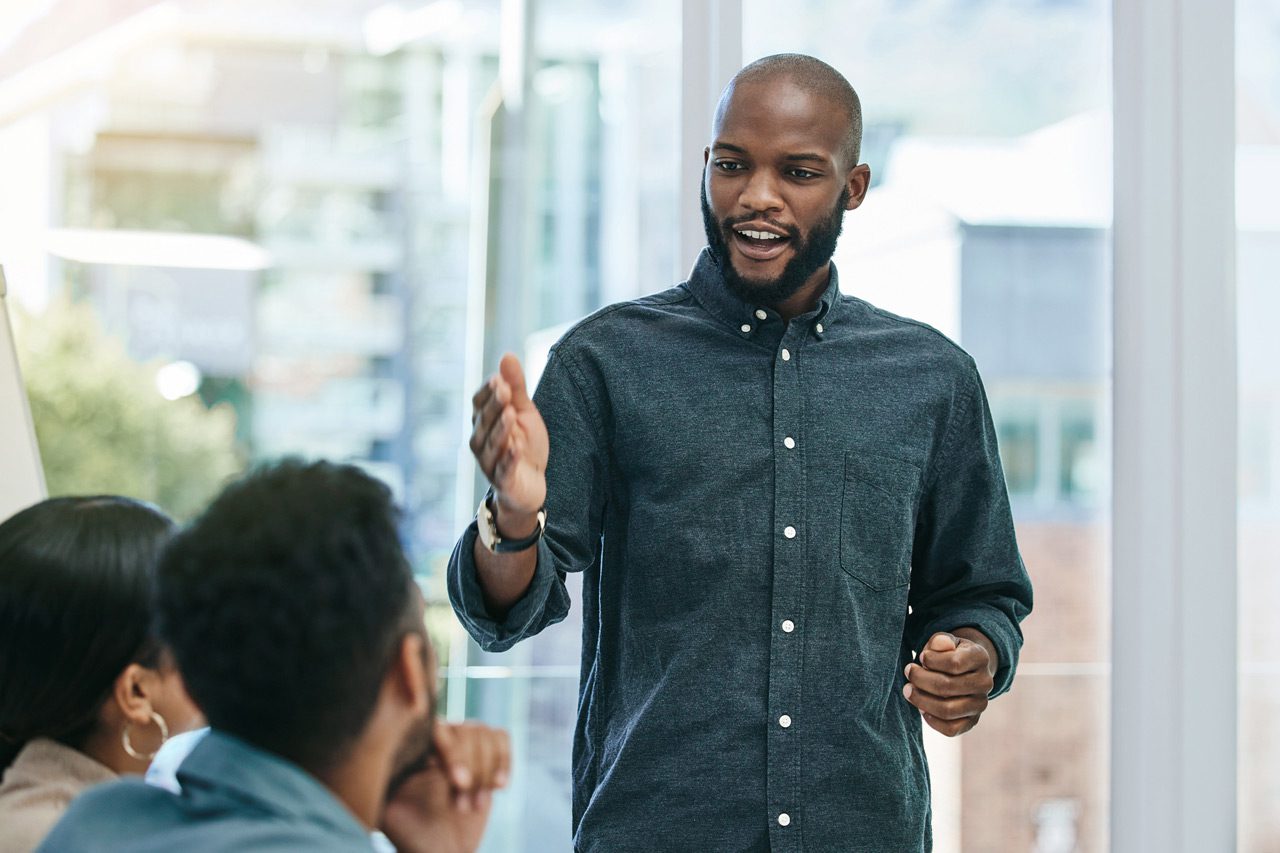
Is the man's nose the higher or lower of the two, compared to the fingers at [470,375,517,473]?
higher

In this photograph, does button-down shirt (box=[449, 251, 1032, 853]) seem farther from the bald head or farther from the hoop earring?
the hoop earring

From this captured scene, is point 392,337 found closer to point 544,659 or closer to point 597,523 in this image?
point 544,659

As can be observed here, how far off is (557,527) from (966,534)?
512mm

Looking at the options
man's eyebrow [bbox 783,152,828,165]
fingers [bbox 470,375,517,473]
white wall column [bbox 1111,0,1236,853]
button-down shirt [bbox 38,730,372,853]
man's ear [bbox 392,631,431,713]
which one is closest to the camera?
button-down shirt [bbox 38,730,372,853]

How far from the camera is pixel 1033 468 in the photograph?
7.86 feet

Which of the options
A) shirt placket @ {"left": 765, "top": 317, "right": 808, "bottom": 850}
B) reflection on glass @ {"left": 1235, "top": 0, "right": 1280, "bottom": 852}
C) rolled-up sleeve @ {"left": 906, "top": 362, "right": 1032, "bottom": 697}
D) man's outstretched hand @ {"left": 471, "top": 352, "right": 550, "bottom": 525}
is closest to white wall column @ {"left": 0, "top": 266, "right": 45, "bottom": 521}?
man's outstretched hand @ {"left": 471, "top": 352, "right": 550, "bottom": 525}

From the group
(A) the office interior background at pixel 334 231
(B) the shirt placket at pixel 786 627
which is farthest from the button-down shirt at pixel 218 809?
(A) the office interior background at pixel 334 231

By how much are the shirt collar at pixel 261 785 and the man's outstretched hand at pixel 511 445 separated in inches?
18.0

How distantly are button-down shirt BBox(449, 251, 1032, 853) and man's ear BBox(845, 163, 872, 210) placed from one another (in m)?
0.14

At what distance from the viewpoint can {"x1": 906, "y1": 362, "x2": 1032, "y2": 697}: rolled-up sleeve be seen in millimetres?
1711

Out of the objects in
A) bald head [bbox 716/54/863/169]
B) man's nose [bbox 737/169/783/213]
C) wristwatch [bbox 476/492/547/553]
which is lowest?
wristwatch [bbox 476/492/547/553]

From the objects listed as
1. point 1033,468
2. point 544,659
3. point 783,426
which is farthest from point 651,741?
point 544,659

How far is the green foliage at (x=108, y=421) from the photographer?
3.57 meters

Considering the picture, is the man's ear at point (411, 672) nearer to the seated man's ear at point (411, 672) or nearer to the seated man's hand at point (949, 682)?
the seated man's ear at point (411, 672)
